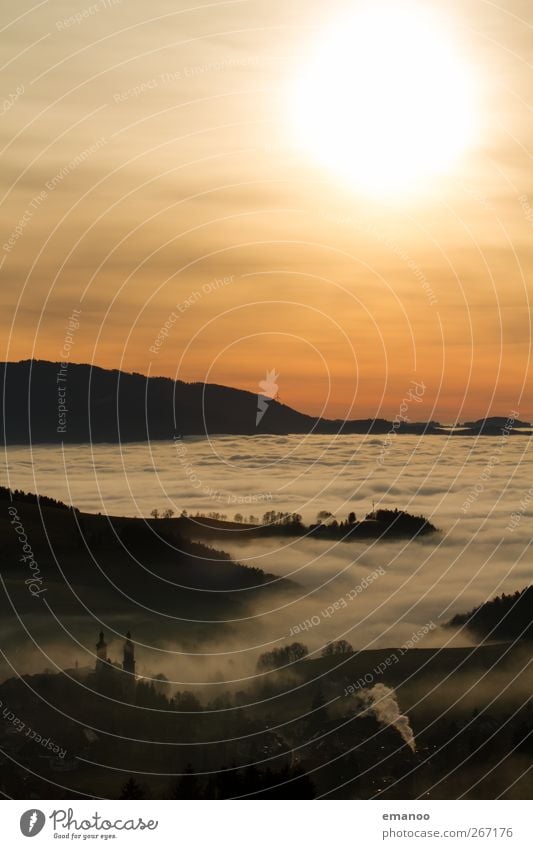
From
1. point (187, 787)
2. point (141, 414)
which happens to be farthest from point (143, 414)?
point (187, 787)

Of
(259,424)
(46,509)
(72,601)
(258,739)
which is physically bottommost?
(258,739)

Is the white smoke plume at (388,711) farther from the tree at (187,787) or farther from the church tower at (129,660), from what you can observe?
the tree at (187,787)

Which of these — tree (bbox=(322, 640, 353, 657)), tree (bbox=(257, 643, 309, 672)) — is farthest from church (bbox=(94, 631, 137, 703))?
tree (bbox=(322, 640, 353, 657))

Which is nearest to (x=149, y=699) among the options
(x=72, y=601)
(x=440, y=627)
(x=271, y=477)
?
(x=72, y=601)

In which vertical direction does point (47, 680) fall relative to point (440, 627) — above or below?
below

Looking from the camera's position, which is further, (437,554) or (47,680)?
(437,554)
